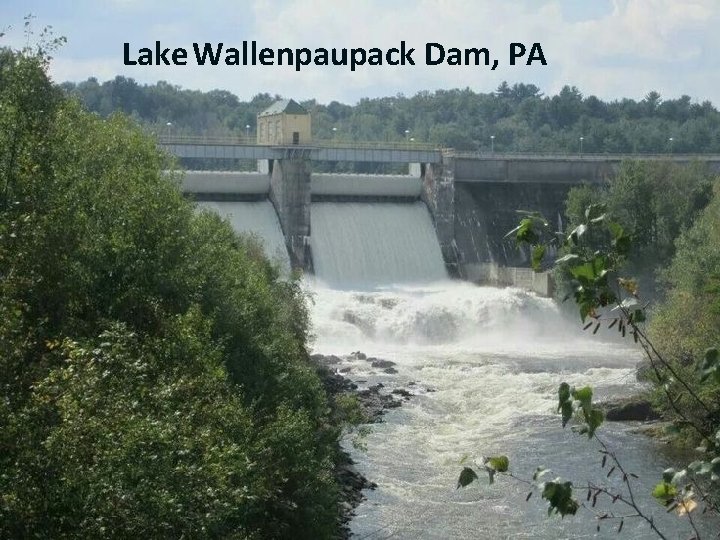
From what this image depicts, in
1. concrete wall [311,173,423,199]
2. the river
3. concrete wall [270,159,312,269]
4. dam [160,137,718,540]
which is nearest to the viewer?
the river

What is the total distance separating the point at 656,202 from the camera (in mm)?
47312

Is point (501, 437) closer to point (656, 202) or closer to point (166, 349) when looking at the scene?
point (166, 349)

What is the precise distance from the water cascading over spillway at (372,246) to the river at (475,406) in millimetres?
1140

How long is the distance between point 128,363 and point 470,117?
12006 cm

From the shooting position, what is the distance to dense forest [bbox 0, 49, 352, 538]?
10.2 metres

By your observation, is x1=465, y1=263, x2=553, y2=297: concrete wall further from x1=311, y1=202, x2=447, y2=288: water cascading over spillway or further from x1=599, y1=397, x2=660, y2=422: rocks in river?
x1=599, y1=397, x2=660, y2=422: rocks in river

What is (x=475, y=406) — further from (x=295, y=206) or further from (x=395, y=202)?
(x=395, y=202)

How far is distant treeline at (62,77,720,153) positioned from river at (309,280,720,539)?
44.5 meters

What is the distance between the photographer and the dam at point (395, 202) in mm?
46781

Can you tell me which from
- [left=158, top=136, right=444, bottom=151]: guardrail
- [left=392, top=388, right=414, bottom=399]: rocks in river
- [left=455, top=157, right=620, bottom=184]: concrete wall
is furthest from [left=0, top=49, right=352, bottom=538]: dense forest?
[left=455, top=157, right=620, bottom=184]: concrete wall

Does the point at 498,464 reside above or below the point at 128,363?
above

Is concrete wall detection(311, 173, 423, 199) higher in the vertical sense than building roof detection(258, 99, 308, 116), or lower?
lower

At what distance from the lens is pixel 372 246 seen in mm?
47750

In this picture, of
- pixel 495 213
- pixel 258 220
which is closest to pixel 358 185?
pixel 258 220
